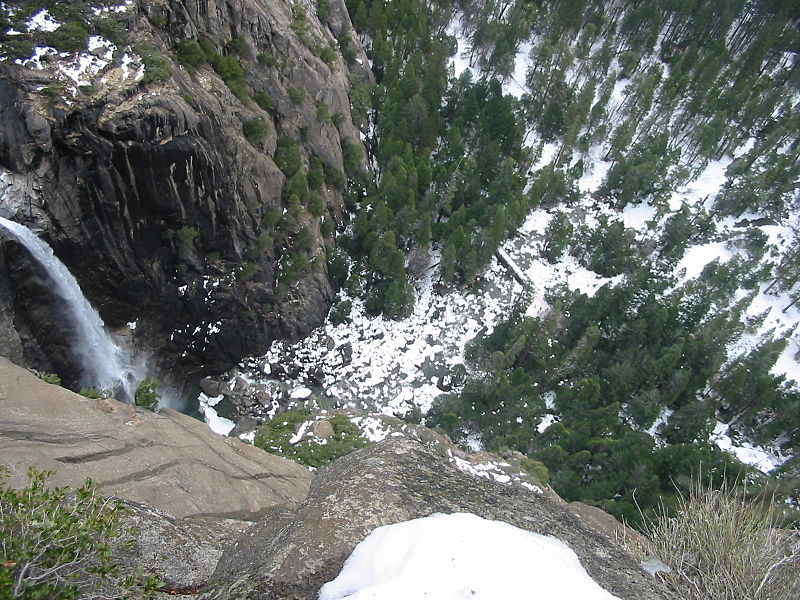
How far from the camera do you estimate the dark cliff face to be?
1983cm

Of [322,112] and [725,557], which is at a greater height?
[322,112]

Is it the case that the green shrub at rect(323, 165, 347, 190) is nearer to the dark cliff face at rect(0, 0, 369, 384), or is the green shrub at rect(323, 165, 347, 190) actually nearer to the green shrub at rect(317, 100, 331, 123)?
the dark cliff face at rect(0, 0, 369, 384)

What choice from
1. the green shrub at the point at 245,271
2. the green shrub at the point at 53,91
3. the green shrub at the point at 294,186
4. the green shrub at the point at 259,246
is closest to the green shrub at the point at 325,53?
the green shrub at the point at 294,186

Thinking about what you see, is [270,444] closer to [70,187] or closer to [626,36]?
[70,187]

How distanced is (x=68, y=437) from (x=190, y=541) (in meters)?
5.16

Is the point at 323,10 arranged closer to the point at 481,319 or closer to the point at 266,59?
the point at 266,59

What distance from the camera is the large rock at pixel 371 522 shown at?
227 inches

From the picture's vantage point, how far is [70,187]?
20703 millimetres

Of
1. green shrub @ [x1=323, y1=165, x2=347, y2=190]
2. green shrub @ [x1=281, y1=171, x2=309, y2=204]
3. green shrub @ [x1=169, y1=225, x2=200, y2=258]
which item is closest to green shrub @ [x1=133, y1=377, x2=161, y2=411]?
green shrub @ [x1=169, y1=225, x2=200, y2=258]

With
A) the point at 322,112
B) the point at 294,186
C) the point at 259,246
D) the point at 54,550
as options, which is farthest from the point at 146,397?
the point at 322,112

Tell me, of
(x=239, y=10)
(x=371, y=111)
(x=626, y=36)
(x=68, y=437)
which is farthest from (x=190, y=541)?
(x=626, y=36)

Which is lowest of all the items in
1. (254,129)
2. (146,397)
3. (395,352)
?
(146,397)

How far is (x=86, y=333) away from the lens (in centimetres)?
2286

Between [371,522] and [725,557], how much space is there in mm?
5668
